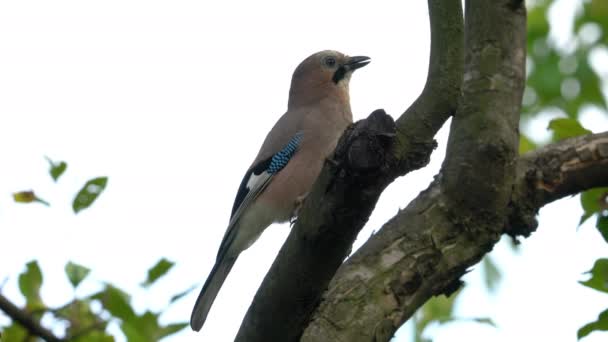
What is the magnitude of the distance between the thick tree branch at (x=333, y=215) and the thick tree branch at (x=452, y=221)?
0.25 metres

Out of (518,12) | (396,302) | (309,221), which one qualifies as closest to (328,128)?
(518,12)

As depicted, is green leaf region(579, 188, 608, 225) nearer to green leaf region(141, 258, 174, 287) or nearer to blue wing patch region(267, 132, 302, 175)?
green leaf region(141, 258, 174, 287)

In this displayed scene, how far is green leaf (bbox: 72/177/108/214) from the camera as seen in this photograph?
361cm

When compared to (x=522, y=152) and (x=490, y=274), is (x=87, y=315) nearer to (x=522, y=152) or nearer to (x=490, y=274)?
(x=522, y=152)

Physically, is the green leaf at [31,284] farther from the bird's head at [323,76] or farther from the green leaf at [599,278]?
the bird's head at [323,76]

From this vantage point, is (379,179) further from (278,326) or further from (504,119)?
(504,119)

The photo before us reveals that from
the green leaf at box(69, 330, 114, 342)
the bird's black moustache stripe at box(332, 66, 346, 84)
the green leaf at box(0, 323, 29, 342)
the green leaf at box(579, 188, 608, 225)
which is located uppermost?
the bird's black moustache stripe at box(332, 66, 346, 84)

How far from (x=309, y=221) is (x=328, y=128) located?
379cm

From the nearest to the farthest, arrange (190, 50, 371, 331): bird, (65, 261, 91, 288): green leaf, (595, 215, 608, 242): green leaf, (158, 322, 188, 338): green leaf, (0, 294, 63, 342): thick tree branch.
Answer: (0, 294, 63, 342): thick tree branch → (158, 322, 188, 338): green leaf → (65, 261, 91, 288): green leaf → (595, 215, 608, 242): green leaf → (190, 50, 371, 331): bird

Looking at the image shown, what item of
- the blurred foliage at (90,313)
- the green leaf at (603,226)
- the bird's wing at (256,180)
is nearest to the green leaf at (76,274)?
the blurred foliage at (90,313)

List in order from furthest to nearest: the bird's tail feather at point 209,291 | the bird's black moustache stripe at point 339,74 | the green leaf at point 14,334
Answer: the bird's black moustache stripe at point 339,74 < the bird's tail feather at point 209,291 < the green leaf at point 14,334

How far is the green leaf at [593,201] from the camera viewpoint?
4.27 meters

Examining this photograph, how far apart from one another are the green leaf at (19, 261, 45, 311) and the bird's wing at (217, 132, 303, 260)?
3.07 m

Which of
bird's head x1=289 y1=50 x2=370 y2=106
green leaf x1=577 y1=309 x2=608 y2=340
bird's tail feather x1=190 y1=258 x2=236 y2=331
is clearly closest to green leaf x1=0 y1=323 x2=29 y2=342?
green leaf x1=577 y1=309 x2=608 y2=340
